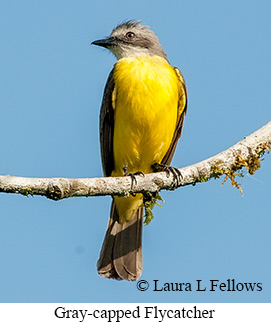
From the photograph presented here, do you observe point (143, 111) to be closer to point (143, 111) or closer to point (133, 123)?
point (143, 111)

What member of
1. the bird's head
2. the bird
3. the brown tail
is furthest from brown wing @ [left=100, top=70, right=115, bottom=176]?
the brown tail

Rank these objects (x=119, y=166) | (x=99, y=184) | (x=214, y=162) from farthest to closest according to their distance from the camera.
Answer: (x=119, y=166)
(x=214, y=162)
(x=99, y=184)

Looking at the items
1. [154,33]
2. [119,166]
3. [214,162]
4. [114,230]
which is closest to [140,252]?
[114,230]

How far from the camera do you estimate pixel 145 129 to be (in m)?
6.54

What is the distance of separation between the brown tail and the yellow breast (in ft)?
2.97

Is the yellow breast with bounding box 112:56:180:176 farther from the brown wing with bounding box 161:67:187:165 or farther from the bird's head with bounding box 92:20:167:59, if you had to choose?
the bird's head with bounding box 92:20:167:59

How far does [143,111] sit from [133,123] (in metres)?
0.20

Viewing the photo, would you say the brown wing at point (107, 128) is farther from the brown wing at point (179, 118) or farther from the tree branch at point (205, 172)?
the tree branch at point (205, 172)

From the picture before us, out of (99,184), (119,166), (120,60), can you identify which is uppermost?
(120,60)

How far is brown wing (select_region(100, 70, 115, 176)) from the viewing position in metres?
6.80

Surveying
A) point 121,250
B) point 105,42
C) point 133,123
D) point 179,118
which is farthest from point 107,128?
point 121,250

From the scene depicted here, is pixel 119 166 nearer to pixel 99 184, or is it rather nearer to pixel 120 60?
pixel 120 60

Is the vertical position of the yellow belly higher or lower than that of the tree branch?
higher

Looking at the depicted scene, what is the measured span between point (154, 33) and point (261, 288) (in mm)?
3912
